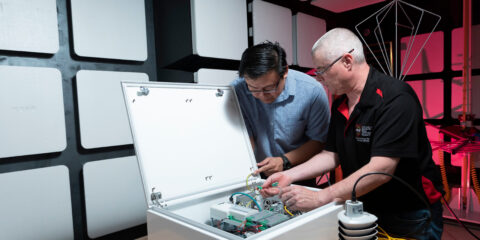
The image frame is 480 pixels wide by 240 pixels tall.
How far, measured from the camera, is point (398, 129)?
94cm

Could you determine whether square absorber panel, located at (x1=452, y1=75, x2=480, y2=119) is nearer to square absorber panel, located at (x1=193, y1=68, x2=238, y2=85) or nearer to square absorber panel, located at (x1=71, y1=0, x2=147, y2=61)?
square absorber panel, located at (x1=193, y1=68, x2=238, y2=85)

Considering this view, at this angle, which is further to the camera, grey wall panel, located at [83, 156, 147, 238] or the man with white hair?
grey wall panel, located at [83, 156, 147, 238]

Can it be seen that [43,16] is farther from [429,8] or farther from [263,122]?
[429,8]

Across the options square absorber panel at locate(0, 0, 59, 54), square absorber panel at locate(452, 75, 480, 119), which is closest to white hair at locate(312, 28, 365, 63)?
square absorber panel at locate(0, 0, 59, 54)

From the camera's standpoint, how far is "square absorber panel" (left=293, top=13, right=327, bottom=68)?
2.92 metres

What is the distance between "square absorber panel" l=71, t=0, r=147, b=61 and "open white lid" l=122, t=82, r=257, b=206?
3.22 ft

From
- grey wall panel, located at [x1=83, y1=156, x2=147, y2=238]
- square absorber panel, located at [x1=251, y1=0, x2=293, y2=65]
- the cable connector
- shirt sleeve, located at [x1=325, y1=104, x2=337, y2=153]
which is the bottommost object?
grey wall panel, located at [x1=83, y1=156, x2=147, y2=238]

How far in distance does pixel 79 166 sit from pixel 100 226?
427 mm

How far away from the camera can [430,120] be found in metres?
3.09

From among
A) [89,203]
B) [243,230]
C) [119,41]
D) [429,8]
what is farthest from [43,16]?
[429,8]

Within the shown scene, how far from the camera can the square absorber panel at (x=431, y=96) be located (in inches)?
118

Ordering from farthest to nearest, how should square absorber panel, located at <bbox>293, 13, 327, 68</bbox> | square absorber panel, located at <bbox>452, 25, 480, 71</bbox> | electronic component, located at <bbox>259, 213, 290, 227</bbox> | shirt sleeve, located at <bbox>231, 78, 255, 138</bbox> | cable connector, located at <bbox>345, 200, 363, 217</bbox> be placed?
1. square absorber panel, located at <bbox>293, 13, 327, 68</bbox>
2. square absorber panel, located at <bbox>452, 25, 480, 71</bbox>
3. shirt sleeve, located at <bbox>231, 78, 255, 138</bbox>
4. electronic component, located at <bbox>259, 213, 290, 227</bbox>
5. cable connector, located at <bbox>345, 200, 363, 217</bbox>

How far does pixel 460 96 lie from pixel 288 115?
2362 millimetres

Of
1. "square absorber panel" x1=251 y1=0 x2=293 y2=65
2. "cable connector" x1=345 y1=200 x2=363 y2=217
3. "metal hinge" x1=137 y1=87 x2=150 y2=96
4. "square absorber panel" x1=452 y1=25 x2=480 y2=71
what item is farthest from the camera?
"square absorber panel" x1=452 y1=25 x2=480 y2=71
